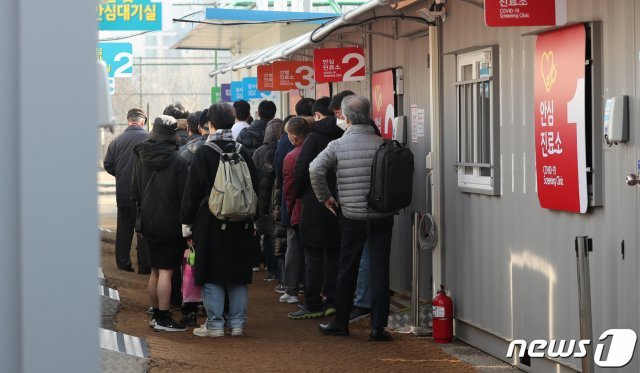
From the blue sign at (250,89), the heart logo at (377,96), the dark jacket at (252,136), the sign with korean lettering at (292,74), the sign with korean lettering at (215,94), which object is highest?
the sign with korean lettering at (215,94)

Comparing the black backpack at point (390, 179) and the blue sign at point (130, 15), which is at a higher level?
the blue sign at point (130, 15)

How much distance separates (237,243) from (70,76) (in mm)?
7197

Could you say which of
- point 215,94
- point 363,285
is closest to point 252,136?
point 363,285

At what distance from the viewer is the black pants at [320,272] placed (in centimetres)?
1083

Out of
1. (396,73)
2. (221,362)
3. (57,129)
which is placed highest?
(396,73)

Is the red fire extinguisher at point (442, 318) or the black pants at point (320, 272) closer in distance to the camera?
the red fire extinguisher at point (442, 318)

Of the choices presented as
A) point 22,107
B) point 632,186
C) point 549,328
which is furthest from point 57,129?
point 549,328

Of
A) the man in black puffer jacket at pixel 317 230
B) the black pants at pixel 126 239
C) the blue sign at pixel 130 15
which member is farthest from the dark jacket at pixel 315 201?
the blue sign at pixel 130 15

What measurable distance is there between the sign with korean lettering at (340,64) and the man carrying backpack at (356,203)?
398 centimetres

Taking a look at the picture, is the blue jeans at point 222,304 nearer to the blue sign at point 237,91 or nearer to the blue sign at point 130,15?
the blue sign at point 130,15

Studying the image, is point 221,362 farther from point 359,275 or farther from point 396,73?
point 396,73

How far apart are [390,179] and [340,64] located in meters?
4.68

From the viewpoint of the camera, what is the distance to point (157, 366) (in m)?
8.21

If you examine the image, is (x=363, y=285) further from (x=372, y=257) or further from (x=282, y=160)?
(x=282, y=160)
